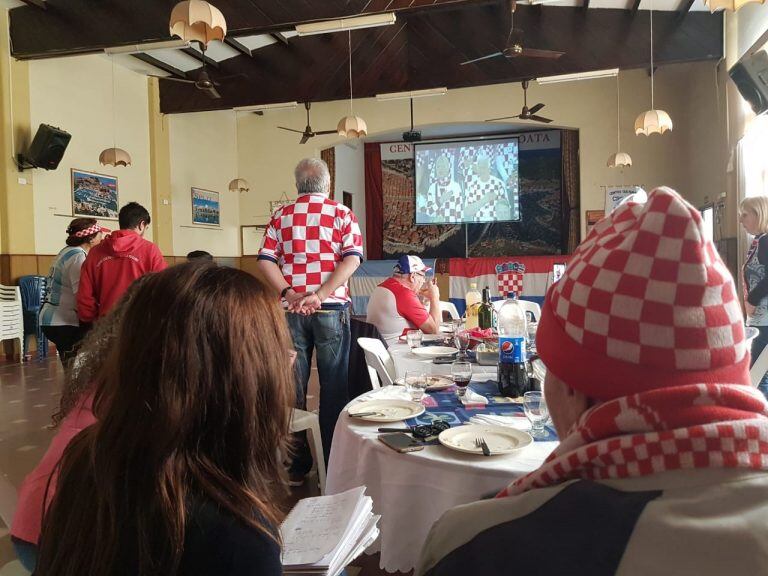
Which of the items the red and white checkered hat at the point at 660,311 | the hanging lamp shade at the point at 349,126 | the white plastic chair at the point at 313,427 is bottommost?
the white plastic chair at the point at 313,427

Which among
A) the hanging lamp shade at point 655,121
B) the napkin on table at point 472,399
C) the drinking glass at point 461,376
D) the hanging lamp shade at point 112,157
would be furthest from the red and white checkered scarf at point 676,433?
the hanging lamp shade at point 112,157

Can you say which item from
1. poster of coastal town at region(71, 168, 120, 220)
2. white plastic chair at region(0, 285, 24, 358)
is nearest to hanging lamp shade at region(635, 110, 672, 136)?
poster of coastal town at region(71, 168, 120, 220)

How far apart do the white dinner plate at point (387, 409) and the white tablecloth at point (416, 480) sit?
2.8 inches

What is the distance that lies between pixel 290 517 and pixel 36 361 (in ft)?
24.0

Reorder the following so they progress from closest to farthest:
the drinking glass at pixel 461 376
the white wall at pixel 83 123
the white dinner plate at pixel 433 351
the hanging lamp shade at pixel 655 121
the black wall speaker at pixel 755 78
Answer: the drinking glass at pixel 461 376 < the white dinner plate at pixel 433 351 < the black wall speaker at pixel 755 78 < the hanging lamp shade at pixel 655 121 < the white wall at pixel 83 123

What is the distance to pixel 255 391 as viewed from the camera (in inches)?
31.0

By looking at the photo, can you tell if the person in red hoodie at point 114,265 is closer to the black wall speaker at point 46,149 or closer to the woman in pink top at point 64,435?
the woman in pink top at point 64,435

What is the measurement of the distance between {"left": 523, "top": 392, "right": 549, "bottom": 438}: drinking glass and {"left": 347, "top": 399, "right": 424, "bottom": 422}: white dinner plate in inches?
13.1

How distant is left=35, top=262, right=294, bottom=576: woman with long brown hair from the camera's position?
27.5 inches

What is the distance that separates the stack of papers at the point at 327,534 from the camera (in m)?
0.97

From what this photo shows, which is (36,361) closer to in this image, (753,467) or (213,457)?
(213,457)

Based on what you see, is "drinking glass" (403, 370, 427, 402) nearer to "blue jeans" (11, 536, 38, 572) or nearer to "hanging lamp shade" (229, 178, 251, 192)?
"blue jeans" (11, 536, 38, 572)

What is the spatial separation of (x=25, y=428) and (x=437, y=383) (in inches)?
137

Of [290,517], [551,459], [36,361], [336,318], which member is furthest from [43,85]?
[551,459]
